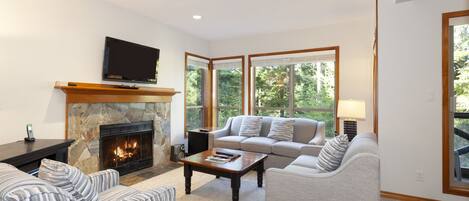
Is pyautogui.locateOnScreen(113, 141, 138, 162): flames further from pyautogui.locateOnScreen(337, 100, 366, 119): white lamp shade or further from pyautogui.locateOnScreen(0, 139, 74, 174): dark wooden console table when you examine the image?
pyautogui.locateOnScreen(337, 100, 366, 119): white lamp shade

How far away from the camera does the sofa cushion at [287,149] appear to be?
3.87 meters

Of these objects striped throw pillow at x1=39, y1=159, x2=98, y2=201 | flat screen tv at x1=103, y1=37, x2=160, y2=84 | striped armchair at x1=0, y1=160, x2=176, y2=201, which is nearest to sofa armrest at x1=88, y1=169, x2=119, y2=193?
striped armchair at x1=0, y1=160, x2=176, y2=201

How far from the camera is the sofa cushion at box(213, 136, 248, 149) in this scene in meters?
4.40

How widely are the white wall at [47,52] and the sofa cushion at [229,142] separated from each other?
7.30 ft

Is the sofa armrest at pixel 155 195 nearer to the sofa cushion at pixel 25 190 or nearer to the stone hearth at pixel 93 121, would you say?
the sofa cushion at pixel 25 190

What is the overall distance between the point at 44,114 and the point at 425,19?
14.9 feet

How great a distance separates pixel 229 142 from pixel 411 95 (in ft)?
9.09

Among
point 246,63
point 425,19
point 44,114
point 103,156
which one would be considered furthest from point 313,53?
point 44,114

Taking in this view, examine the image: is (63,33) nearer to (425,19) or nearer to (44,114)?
(44,114)

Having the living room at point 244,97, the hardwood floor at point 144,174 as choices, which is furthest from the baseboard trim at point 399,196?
the hardwood floor at point 144,174

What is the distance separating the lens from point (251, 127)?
4.80 metres

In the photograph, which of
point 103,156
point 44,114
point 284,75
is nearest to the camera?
point 44,114

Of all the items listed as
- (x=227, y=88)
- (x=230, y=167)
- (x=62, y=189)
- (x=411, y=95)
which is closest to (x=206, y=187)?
(x=230, y=167)

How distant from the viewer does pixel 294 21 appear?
4.48 meters
